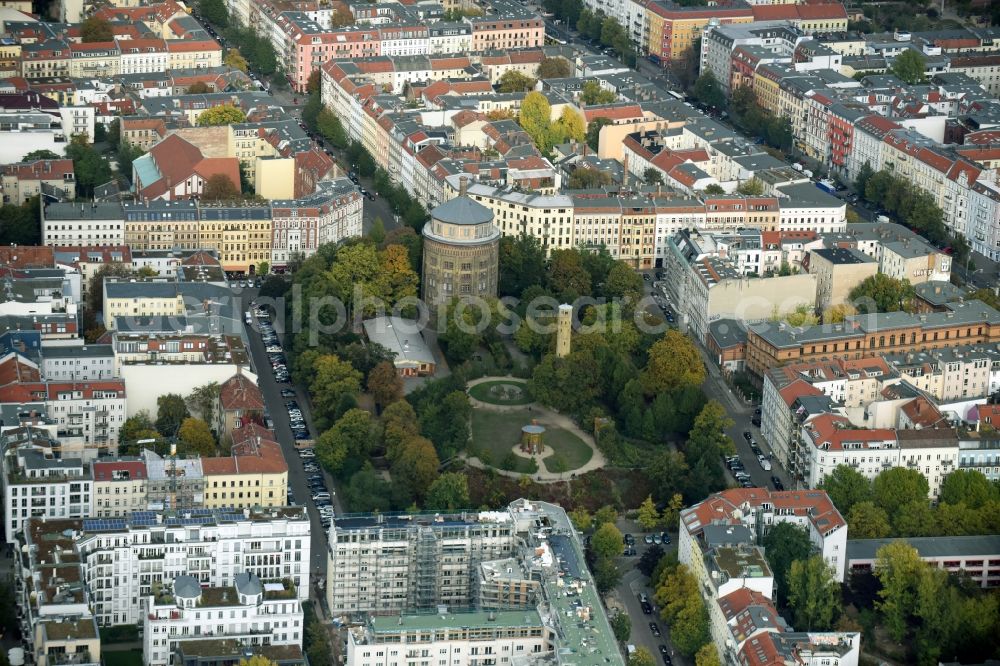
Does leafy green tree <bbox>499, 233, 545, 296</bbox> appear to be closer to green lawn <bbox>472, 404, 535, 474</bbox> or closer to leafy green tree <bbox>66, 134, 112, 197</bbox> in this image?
green lawn <bbox>472, 404, 535, 474</bbox>

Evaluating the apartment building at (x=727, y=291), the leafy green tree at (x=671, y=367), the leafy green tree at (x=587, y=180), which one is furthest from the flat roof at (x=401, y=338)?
the leafy green tree at (x=587, y=180)

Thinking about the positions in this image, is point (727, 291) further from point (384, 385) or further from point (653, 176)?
point (384, 385)

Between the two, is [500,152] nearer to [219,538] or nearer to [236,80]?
[236,80]

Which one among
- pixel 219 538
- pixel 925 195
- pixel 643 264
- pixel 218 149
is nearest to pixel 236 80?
pixel 218 149

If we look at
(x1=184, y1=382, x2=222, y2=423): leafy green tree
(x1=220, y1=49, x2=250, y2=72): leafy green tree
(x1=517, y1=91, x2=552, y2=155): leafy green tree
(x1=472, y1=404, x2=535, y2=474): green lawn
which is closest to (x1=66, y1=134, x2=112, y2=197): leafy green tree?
(x1=220, y1=49, x2=250, y2=72): leafy green tree

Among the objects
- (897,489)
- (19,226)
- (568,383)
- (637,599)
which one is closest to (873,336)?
(897,489)
